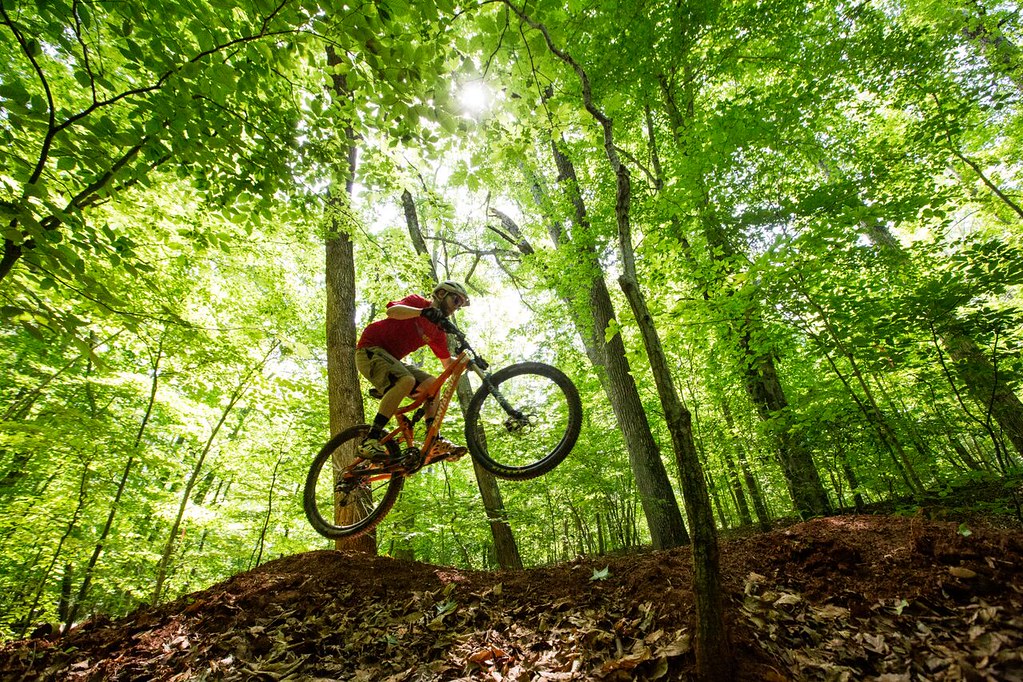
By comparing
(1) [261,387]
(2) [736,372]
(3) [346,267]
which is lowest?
(2) [736,372]

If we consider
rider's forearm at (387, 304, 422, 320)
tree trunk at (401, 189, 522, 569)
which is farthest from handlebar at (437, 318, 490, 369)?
tree trunk at (401, 189, 522, 569)

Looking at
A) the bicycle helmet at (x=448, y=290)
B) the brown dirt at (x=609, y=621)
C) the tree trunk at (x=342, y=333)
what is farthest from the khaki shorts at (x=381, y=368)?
the brown dirt at (x=609, y=621)

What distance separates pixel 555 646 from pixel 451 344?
8.69 feet

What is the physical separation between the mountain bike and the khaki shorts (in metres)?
0.30

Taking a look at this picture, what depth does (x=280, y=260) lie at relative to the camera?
1095 cm

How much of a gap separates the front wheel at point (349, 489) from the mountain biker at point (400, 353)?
0.39 metres

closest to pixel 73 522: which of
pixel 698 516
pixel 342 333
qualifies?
pixel 342 333

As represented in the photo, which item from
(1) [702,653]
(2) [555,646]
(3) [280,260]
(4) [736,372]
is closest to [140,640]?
(2) [555,646]

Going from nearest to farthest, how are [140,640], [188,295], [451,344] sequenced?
[140,640] → [451,344] → [188,295]

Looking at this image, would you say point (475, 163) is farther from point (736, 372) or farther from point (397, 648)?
point (736, 372)

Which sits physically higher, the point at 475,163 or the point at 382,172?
the point at 382,172

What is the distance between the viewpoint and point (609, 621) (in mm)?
3000

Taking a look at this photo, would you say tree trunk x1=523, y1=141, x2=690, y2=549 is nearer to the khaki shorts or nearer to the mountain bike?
the mountain bike

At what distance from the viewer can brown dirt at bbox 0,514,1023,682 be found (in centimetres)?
230
